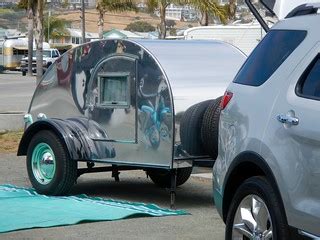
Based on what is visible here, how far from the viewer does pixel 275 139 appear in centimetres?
588

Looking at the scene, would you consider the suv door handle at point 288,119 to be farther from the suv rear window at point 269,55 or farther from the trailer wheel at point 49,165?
the trailer wheel at point 49,165

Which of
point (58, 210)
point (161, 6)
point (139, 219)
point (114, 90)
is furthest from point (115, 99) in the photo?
point (161, 6)

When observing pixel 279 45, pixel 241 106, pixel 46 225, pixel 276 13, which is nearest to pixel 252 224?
pixel 241 106

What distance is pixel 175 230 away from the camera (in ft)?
28.2

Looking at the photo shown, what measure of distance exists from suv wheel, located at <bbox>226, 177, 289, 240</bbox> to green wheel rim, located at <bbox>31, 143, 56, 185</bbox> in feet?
14.1

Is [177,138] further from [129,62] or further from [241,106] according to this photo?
[241,106]

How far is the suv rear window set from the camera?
6172 millimetres

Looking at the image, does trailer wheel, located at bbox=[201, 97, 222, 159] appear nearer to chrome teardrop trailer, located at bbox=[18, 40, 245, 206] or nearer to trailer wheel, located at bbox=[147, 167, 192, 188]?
chrome teardrop trailer, located at bbox=[18, 40, 245, 206]

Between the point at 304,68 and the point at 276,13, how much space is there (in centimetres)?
189

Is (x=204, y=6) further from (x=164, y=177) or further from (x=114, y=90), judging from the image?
(x=114, y=90)

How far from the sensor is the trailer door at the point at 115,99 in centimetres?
987

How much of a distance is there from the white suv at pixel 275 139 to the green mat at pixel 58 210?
2.52m

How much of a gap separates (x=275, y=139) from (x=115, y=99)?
445 centimetres

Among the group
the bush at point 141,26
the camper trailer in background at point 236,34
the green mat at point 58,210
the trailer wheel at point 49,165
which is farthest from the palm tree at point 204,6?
the bush at point 141,26
